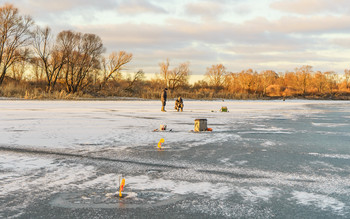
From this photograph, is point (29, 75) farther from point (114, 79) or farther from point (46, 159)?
point (46, 159)

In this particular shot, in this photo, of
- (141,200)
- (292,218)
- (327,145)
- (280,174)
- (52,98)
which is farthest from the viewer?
(52,98)

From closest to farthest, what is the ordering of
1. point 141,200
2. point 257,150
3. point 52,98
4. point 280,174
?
1. point 141,200
2. point 280,174
3. point 257,150
4. point 52,98

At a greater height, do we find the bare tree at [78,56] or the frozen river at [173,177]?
the bare tree at [78,56]

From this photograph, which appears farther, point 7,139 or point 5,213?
point 7,139

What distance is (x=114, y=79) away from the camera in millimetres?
46906

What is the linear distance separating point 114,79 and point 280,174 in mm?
42245

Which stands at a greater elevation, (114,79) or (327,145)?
(114,79)

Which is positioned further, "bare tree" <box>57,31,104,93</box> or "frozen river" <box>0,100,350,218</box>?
"bare tree" <box>57,31,104,93</box>

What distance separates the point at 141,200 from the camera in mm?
4660

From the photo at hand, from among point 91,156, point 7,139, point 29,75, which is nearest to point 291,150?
point 91,156

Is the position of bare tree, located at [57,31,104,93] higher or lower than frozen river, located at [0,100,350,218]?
higher

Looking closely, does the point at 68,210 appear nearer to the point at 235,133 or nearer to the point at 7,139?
the point at 7,139

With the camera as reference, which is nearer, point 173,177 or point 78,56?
point 173,177

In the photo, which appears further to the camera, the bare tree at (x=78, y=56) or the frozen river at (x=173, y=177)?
the bare tree at (x=78, y=56)
